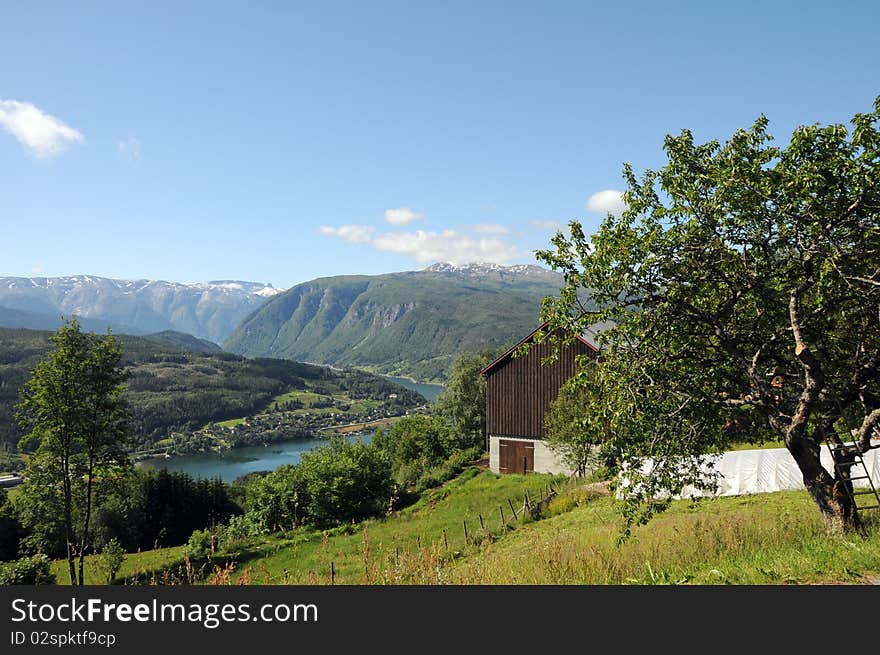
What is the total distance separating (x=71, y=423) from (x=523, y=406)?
2944 centimetres

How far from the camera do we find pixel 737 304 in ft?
34.6

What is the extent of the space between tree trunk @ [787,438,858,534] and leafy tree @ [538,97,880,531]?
34 millimetres

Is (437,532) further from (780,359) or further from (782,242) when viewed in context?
(782,242)

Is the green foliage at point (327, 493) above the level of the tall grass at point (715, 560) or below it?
below

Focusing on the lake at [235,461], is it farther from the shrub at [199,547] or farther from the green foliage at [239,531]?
the shrub at [199,547]

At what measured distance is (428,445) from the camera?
60.7m

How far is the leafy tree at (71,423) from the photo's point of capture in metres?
23.9

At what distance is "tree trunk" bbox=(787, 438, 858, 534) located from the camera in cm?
939

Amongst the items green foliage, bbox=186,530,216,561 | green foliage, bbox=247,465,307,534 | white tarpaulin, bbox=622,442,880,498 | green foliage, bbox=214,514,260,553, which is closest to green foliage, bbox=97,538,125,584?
green foliage, bbox=186,530,216,561

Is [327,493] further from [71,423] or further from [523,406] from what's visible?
[71,423]

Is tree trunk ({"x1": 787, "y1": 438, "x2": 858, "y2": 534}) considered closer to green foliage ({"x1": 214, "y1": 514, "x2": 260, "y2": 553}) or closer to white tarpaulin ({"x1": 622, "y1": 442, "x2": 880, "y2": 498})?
white tarpaulin ({"x1": 622, "y1": 442, "x2": 880, "y2": 498})

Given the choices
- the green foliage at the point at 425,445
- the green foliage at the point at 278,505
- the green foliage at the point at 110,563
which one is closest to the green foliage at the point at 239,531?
the green foliage at the point at 278,505
